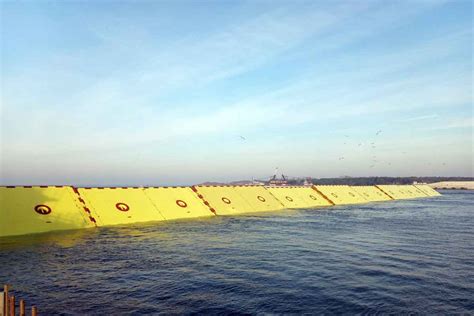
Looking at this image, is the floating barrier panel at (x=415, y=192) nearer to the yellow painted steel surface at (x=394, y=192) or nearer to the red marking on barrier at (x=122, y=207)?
the yellow painted steel surface at (x=394, y=192)

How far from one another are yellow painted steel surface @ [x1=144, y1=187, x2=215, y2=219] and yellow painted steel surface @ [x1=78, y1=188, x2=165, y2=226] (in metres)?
0.85

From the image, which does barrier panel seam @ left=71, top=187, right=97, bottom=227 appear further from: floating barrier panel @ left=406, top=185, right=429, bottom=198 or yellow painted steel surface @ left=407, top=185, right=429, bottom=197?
yellow painted steel surface @ left=407, top=185, right=429, bottom=197

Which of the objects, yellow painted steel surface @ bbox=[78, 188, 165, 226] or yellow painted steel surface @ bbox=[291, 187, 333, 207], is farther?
yellow painted steel surface @ bbox=[291, 187, 333, 207]

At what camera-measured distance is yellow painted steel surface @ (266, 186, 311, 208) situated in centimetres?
4722

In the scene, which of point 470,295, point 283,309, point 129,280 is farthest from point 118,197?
point 470,295

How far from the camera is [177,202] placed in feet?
114

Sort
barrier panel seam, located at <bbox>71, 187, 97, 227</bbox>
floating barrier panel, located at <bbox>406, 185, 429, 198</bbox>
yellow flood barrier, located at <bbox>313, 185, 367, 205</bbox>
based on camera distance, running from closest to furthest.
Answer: barrier panel seam, located at <bbox>71, 187, 97, 227</bbox>
yellow flood barrier, located at <bbox>313, 185, 367, 205</bbox>
floating barrier panel, located at <bbox>406, 185, 429, 198</bbox>

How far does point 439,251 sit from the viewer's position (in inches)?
782

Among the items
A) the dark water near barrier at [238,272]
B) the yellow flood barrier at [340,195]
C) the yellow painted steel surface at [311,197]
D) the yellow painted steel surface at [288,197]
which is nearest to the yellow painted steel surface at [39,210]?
the dark water near barrier at [238,272]

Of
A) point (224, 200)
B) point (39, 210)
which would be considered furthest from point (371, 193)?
point (39, 210)

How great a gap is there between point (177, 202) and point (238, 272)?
820 inches

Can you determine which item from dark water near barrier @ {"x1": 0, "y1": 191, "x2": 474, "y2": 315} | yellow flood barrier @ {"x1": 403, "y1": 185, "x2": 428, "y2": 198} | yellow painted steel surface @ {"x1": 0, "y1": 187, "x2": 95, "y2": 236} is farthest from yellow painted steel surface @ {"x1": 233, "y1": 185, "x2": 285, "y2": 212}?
yellow flood barrier @ {"x1": 403, "y1": 185, "x2": 428, "y2": 198}

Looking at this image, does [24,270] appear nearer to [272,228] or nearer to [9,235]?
[9,235]

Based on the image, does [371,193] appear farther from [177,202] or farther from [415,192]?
[177,202]
